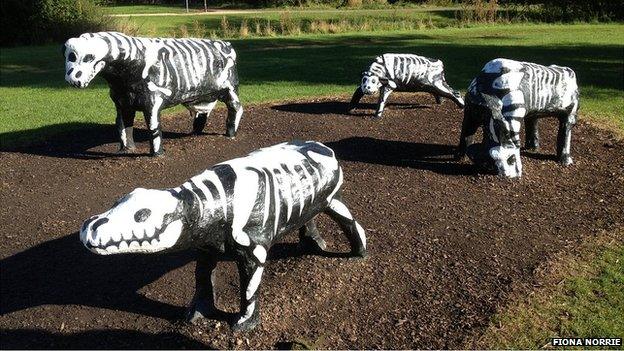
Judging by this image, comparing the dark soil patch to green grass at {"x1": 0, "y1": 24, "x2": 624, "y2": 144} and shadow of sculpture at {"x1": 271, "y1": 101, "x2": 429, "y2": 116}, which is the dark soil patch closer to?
shadow of sculpture at {"x1": 271, "y1": 101, "x2": 429, "y2": 116}

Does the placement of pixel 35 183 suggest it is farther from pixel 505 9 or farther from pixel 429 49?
pixel 505 9

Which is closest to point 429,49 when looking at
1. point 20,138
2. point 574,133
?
point 574,133

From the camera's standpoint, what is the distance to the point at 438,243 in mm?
6742

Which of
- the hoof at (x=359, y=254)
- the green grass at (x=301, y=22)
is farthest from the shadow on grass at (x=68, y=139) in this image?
the green grass at (x=301, y=22)

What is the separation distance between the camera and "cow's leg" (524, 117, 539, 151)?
963 centimetres

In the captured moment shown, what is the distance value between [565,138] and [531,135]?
27.2 inches

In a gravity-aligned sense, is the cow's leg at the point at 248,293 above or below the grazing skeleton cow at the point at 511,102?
below

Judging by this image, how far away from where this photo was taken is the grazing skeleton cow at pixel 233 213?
421 centimetres

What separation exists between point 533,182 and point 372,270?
3409 mm

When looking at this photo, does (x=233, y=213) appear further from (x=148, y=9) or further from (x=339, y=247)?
(x=148, y=9)

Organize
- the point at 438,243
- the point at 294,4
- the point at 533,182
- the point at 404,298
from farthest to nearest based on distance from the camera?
the point at 294,4 → the point at 533,182 → the point at 438,243 → the point at 404,298

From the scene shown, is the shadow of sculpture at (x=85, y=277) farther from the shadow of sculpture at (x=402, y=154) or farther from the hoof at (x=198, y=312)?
the shadow of sculpture at (x=402, y=154)

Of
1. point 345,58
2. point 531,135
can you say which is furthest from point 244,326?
point 345,58

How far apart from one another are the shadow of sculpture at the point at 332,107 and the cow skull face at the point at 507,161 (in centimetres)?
408
